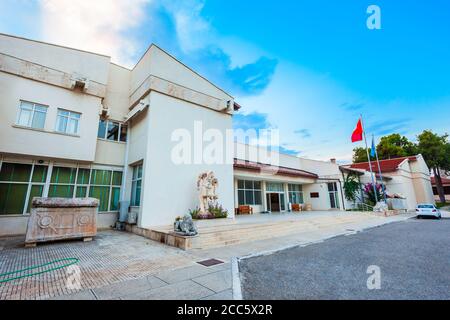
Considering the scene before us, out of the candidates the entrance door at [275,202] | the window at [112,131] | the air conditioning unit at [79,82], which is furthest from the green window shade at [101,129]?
the entrance door at [275,202]

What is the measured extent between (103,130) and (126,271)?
1068 cm

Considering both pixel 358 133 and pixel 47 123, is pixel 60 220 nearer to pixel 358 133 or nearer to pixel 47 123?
pixel 47 123

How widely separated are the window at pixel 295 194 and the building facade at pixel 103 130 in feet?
39.4

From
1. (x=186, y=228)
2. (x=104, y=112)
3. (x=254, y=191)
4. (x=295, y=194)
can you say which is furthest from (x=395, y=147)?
(x=104, y=112)

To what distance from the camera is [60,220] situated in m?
7.77

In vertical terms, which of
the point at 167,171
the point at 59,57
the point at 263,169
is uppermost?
the point at 59,57

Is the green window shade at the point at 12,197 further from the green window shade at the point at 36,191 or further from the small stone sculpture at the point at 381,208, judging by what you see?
the small stone sculpture at the point at 381,208

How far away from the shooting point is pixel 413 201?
29.1 m

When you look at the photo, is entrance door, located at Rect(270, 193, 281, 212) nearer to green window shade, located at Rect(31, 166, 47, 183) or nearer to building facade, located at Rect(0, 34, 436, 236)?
building facade, located at Rect(0, 34, 436, 236)

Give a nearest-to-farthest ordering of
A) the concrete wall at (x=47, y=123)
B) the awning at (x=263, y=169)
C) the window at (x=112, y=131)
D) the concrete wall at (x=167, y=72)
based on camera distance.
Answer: the concrete wall at (x=47, y=123), the concrete wall at (x=167, y=72), the window at (x=112, y=131), the awning at (x=263, y=169)

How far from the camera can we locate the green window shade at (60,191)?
10583 millimetres

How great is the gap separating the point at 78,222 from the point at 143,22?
928 centimetres
